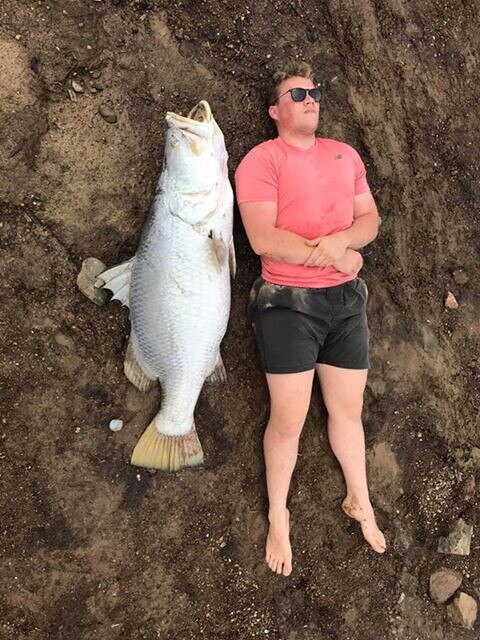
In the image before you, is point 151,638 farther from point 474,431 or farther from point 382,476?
point 474,431

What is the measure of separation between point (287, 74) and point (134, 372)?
70.2 inches

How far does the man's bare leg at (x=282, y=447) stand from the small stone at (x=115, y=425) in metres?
0.78

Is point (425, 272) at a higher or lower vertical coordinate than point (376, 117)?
lower

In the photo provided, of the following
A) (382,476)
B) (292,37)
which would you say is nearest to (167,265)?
(292,37)

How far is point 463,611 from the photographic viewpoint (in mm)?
3459

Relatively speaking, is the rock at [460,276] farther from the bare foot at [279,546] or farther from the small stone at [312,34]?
the bare foot at [279,546]

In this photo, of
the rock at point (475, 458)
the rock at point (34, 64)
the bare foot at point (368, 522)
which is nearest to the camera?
the rock at point (34, 64)

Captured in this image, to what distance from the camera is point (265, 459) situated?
10.5ft

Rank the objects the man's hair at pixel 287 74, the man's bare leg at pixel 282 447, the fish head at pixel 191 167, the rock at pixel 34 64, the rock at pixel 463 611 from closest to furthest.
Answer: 1. the fish head at pixel 191 167
2. the rock at pixel 34 64
3. the man's bare leg at pixel 282 447
4. the man's hair at pixel 287 74
5. the rock at pixel 463 611

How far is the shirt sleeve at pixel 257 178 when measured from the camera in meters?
2.96

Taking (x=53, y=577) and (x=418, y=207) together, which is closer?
(x=53, y=577)

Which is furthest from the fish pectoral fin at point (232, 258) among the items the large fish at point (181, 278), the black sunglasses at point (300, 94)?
the black sunglasses at point (300, 94)

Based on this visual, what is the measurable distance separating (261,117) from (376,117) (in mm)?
712

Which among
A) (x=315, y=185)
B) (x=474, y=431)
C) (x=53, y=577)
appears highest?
(x=315, y=185)
